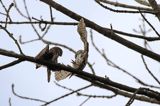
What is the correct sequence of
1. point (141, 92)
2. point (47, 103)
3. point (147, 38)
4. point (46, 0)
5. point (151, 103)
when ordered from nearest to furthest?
point (141, 92) → point (46, 0) → point (147, 38) → point (47, 103) → point (151, 103)

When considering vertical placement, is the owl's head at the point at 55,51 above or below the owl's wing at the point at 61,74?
above

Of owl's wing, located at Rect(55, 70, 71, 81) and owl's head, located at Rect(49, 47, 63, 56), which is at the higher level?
owl's head, located at Rect(49, 47, 63, 56)

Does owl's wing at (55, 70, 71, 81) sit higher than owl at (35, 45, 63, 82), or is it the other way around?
owl at (35, 45, 63, 82)

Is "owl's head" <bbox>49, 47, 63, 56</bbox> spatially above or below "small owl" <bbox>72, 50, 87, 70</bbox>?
above

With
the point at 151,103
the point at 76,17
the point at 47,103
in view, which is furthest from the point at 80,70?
the point at 151,103

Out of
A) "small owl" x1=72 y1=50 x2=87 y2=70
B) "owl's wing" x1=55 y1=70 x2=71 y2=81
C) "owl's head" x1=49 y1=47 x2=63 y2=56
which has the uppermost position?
"owl's head" x1=49 y1=47 x2=63 y2=56

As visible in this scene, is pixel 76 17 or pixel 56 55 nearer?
pixel 56 55

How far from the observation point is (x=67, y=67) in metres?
1.15

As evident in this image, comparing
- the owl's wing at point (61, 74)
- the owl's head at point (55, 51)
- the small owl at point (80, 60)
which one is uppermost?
the owl's head at point (55, 51)

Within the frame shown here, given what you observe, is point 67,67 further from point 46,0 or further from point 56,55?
point 46,0

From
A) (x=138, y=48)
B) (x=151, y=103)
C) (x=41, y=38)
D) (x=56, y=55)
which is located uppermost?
(x=56, y=55)

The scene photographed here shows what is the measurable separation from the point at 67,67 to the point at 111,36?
85cm

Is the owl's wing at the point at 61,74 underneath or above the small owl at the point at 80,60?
underneath

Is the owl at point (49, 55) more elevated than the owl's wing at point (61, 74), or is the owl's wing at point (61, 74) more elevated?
the owl at point (49, 55)
